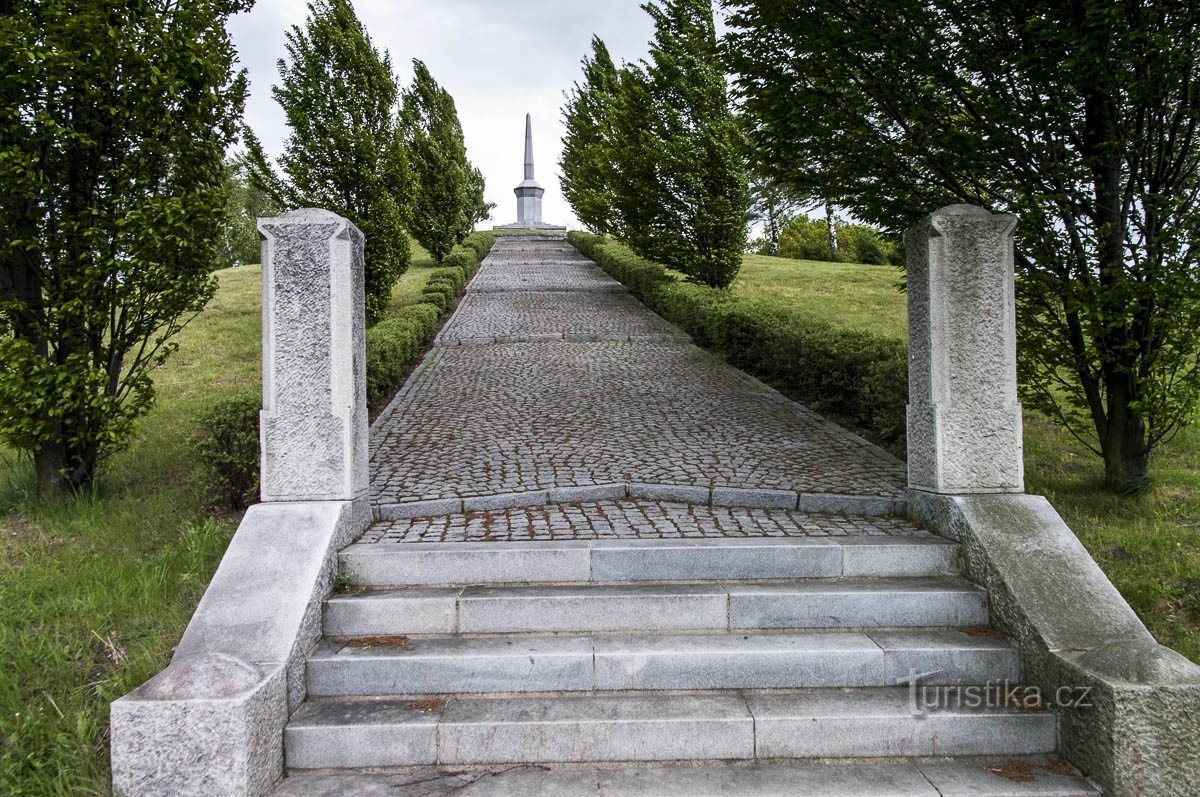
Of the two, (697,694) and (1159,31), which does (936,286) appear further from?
(697,694)

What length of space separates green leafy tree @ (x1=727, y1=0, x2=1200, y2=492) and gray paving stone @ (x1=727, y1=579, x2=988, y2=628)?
238 cm

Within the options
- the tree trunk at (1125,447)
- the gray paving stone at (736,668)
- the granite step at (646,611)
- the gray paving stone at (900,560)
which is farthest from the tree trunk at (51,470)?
the tree trunk at (1125,447)

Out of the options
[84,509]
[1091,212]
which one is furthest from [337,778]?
[1091,212]

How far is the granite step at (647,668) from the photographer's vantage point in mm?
3211

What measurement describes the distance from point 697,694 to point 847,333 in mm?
5513

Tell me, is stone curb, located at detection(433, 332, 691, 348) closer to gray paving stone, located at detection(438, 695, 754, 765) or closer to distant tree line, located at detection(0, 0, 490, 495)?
distant tree line, located at detection(0, 0, 490, 495)

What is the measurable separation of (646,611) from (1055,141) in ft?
14.7

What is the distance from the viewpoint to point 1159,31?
430 cm

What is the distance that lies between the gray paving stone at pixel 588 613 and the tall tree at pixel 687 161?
11804 mm

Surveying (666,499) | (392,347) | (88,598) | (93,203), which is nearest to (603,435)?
(666,499)

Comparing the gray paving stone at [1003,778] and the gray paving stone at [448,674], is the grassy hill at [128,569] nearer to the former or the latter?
the gray paving stone at [448,674]

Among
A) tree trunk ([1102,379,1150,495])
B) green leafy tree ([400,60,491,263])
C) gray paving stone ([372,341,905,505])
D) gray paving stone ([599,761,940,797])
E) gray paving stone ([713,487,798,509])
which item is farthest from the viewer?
green leafy tree ([400,60,491,263])

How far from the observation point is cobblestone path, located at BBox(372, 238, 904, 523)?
16.0 feet

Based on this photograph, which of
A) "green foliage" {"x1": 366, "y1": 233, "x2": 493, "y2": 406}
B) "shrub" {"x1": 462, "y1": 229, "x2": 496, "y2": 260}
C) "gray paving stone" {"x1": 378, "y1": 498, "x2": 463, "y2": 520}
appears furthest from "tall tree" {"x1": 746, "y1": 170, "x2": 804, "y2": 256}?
"gray paving stone" {"x1": 378, "y1": 498, "x2": 463, "y2": 520}
